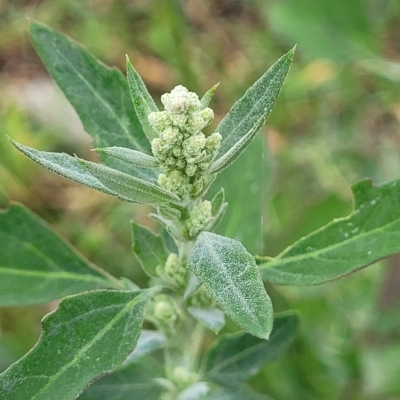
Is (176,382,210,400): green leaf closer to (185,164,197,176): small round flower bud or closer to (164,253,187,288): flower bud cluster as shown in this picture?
(164,253,187,288): flower bud cluster

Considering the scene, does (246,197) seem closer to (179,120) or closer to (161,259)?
(161,259)

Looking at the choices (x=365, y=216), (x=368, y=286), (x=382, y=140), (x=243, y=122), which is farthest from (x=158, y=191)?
(x=382, y=140)

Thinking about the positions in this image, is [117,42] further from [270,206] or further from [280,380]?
[280,380]

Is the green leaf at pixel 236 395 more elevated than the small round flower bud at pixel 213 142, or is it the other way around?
the small round flower bud at pixel 213 142

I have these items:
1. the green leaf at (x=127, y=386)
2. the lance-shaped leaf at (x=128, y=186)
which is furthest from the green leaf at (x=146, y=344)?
the lance-shaped leaf at (x=128, y=186)

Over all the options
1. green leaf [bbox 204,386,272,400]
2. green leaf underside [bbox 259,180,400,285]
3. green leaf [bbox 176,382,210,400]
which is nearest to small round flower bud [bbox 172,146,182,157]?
green leaf underside [bbox 259,180,400,285]

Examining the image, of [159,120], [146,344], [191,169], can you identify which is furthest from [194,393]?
[159,120]

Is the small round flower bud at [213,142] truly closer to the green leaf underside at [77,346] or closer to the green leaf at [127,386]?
the green leaf underside at [77,346]
